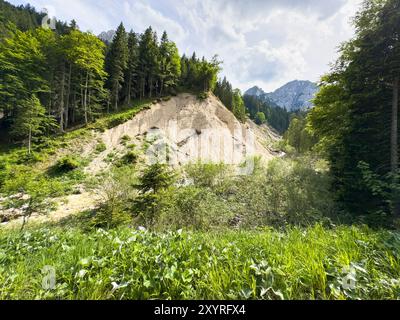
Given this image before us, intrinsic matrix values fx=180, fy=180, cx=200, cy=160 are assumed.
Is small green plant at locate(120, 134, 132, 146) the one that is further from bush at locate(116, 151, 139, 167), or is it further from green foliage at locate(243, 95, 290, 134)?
green foliage at locate(243, 95, 290, 134)

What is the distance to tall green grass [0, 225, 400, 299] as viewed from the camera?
1.74m

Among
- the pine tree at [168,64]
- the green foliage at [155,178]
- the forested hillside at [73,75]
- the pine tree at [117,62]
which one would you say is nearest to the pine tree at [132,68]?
the forested hillside at [73,75]

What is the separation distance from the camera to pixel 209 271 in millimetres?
1946

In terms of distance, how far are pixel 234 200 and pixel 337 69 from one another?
399 inches

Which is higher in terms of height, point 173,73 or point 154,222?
point 173,73

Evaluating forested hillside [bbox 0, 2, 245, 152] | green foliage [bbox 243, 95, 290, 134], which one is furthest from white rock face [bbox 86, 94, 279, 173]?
Result: green foliage [bbox 243, 95, 290, 134]

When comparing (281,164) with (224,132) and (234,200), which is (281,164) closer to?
(234,200)

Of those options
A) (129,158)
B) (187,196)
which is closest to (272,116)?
(129,158)

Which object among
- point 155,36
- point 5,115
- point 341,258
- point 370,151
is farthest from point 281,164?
point 155,36

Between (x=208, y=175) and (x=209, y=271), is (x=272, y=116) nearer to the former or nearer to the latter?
(x=208, y=175)

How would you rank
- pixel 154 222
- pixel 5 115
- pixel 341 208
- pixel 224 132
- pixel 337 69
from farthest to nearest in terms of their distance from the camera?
pixel 224 132 → pixel 5 115 → pixel 337 69 → pixel 341 208 → pixel 154 222

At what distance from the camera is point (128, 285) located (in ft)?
6.10

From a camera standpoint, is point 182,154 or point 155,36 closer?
point 182,154
